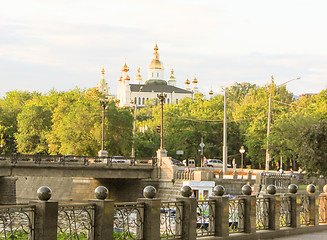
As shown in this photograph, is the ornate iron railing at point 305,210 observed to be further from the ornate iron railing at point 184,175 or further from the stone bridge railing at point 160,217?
the ornate iron railing at point 184,175

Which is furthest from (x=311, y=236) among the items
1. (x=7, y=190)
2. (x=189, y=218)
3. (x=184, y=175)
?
(x=7, y=190)

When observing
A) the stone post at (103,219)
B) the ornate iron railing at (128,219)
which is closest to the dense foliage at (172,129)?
the ornate iron railing at (128,219)

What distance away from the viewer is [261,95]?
103 metres

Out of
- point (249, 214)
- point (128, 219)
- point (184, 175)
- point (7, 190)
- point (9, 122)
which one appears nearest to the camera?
point (128, 219)

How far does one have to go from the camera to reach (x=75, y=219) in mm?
11664

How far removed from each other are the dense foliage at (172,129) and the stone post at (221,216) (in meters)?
38.0

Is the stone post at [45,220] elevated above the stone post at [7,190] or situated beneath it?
elevated above

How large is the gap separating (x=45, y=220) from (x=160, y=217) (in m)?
3.28

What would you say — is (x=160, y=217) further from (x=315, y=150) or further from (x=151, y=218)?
(x=315, y=150)

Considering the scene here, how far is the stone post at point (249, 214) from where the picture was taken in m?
15.7

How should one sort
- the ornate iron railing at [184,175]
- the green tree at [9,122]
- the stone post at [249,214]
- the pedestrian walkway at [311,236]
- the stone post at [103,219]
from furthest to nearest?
the green tree at [9,122] → the ornate iron railing at [184,175] → the pedestrian walkway at [311,236] → the stone post at [249,214] → the stone post at [103,219]

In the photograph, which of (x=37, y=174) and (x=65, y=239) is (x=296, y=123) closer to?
(x=37, y=174)

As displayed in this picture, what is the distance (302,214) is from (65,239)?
8724 millimetres

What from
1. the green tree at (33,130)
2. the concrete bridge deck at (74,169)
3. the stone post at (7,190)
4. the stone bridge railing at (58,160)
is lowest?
the stone post at (7,190)
